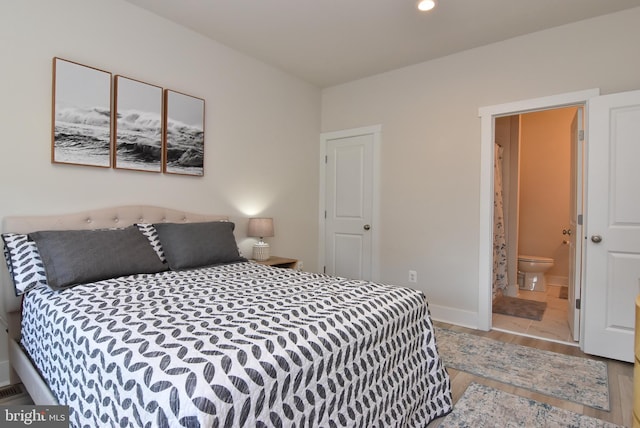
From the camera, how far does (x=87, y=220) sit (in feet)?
7.79

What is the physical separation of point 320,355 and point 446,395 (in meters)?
1.11

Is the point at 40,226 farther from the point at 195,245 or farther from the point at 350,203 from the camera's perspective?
the point at 350,203

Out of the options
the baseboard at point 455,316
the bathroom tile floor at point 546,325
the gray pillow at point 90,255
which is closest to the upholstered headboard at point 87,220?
the gray pillow at point 90,255

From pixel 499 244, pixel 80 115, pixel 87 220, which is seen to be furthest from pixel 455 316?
pixel 80 115

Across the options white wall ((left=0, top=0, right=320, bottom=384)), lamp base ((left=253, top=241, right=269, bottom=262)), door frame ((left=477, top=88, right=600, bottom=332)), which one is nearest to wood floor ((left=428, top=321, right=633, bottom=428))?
door frame ((left=477, top=88, right=600, bottom=332))

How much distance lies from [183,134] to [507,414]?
118 inches

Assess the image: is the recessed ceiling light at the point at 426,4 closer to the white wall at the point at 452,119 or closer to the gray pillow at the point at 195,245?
the white wall at the point at 452,119

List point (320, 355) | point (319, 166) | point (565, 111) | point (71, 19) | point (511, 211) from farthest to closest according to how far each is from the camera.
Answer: point (565, 111) → point (511, 211) → point (319, 166) → point (71, 19) → point (320, 355)

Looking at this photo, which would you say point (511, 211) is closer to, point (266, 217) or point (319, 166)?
point (319, 166)

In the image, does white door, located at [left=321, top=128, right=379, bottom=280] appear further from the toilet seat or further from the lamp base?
the toilet seat

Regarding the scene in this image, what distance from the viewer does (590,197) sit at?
2.69 m

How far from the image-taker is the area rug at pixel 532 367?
214 cm

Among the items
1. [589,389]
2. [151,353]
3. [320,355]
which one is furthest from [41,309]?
[589,389]

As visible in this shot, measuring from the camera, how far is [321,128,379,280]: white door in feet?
13.2
